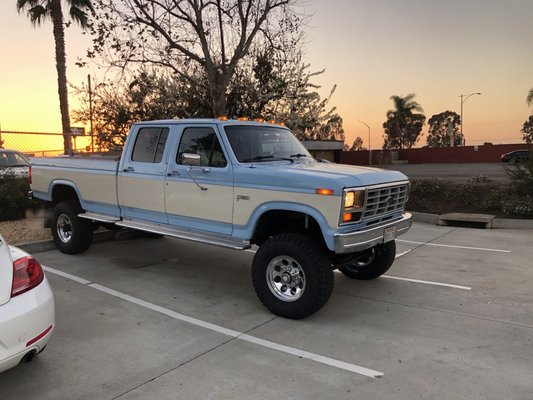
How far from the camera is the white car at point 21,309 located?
Result: 3018 mm

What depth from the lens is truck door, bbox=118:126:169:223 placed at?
6.06 m

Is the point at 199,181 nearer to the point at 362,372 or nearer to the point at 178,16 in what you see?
the point at 362,372

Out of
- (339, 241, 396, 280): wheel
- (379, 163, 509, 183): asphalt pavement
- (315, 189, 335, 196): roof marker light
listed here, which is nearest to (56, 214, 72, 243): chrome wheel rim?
(339, 241, 396, 280): wheel

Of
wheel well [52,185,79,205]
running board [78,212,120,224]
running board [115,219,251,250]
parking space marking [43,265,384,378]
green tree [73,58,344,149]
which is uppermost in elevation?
green tree [73,58,344,149]

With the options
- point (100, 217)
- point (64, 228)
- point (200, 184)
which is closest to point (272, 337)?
point (200, 184)

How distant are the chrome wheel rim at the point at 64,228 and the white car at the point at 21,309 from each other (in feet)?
13.8

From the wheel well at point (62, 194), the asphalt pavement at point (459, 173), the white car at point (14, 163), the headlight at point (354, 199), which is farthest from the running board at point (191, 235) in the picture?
the asphalt pavement at point (459, 173)

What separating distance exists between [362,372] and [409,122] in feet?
219

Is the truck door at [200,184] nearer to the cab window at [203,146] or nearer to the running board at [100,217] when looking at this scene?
the cab window at [203,146]

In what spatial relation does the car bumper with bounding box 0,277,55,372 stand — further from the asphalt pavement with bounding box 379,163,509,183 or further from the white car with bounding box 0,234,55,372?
the asphalt pavement with bounding box 379,163,509,183

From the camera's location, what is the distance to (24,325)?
3105 mm

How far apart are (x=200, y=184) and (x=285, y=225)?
46.0 inches

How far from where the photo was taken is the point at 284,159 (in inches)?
225

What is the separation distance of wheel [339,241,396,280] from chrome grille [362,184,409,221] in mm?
757
